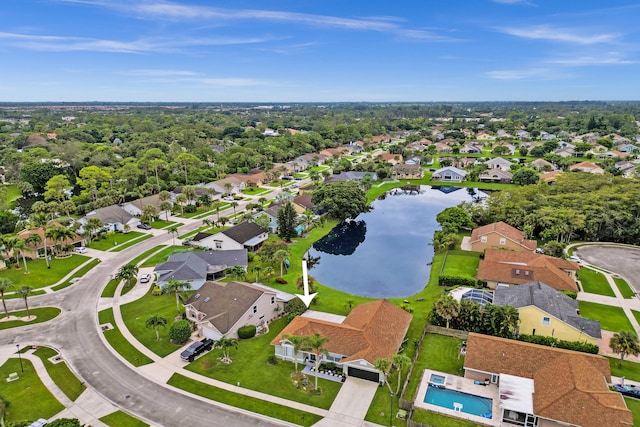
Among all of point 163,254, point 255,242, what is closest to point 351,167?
point 255,242

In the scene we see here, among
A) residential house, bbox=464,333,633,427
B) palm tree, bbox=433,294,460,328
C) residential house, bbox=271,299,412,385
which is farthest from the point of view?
palm tree, bbox=433,294,460,328

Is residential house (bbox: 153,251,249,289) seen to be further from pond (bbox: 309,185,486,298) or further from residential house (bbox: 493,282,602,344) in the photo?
residential house (bbox: 493,282,602,344)

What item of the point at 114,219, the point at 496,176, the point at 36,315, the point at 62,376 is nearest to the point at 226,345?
the point at 62,376

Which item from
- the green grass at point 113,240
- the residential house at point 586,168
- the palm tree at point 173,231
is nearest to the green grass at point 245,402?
the palm tree at point 173,231

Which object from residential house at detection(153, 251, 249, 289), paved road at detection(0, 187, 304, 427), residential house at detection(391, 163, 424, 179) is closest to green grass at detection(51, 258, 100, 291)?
paved road at detection(0, 187, 304, 427)

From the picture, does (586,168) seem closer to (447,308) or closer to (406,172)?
(406,172)

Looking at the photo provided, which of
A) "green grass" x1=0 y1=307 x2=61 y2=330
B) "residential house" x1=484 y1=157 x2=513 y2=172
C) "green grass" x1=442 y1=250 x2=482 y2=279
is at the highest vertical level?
"residential house" x1=484 y1=157 x2=513 y2=172

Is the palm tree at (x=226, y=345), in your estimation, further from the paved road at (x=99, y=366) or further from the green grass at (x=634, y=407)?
the green grass at (x=634, y=407)

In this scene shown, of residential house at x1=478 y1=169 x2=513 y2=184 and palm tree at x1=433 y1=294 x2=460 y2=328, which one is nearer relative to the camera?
palm tree at x1=433 y1=294 x2=460 y2=328

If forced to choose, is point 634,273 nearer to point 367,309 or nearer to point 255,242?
point 367,309
